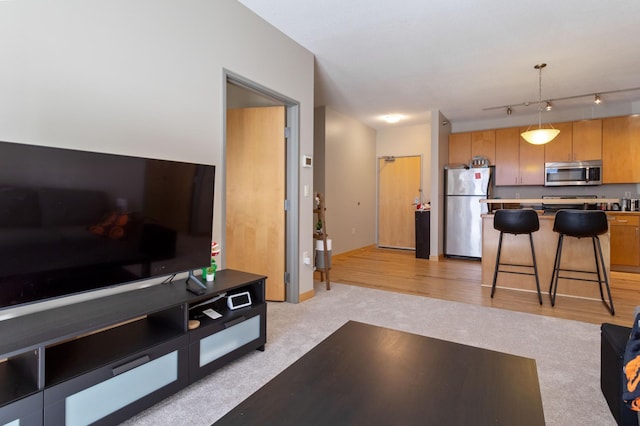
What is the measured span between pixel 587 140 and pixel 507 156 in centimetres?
116

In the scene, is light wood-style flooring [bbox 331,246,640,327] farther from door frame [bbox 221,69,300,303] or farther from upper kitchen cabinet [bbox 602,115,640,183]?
upper kitchen cabinet [bbox 602,115,640,183]

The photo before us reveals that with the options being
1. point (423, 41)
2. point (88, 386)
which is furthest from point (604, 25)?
point (88, 386)

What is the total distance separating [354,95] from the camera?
4973 mm

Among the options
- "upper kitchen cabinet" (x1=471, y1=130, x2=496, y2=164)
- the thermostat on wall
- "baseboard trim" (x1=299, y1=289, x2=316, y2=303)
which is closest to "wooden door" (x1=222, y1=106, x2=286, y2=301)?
"baseboard trim" (x1=299, y1=289, x2=316, y2=303)

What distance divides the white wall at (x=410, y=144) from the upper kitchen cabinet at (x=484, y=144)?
88 centimetres

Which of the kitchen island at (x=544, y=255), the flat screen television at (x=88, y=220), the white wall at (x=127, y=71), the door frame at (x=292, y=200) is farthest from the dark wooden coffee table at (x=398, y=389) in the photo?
the kitchen island at (x=544, y=255)

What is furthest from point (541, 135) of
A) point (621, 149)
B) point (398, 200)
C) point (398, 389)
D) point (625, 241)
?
point (398, 389)

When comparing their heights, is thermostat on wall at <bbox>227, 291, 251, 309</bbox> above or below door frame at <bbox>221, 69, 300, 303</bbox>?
below

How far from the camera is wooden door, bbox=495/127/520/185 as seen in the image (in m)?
5.88

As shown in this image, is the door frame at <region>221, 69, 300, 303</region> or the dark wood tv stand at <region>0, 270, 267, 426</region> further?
the door frame at <region>221, 69, 300, 303</region>

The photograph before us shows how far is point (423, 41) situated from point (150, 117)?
9.01 ft

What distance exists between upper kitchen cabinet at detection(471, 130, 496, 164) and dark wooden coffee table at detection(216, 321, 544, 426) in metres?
5.48

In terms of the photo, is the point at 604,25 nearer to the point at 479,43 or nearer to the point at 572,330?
the point at 479,43

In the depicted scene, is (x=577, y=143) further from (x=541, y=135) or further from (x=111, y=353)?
(x=111, y=353)
